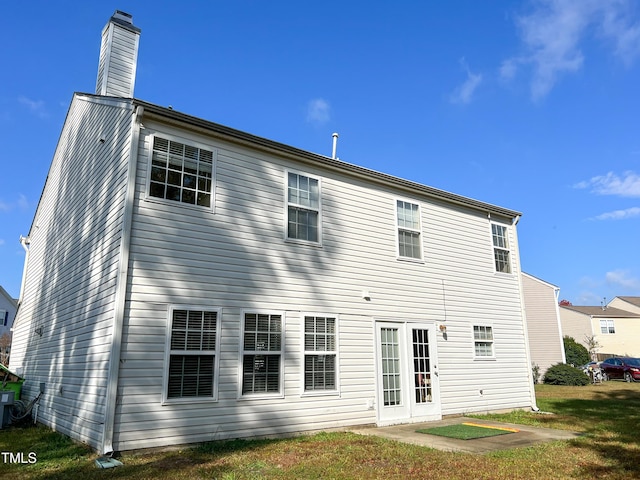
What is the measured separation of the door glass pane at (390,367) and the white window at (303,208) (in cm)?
280

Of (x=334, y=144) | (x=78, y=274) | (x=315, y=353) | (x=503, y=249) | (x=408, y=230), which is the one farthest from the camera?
(x=503, y=249)

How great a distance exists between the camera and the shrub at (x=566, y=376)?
22.2m

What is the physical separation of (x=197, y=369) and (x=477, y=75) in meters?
11.6

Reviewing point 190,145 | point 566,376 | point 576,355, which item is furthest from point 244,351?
point 576,355

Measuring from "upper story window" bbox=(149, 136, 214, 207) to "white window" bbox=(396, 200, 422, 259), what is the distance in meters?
5.01

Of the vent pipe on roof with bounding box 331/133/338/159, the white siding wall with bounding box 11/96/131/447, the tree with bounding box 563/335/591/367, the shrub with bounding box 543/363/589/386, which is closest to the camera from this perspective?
the white siding wall with bounding box 11/96/131/447

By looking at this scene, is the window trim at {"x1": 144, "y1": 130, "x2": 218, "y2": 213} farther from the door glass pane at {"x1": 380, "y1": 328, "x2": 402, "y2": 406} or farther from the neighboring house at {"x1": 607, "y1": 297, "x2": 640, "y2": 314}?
the neighboring house at {"x1": 607, "y1": 297, "x2": 640, "y2": 314}

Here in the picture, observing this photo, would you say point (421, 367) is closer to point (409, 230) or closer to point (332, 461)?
point (409, 230)

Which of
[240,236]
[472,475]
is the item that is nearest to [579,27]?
[240,236]

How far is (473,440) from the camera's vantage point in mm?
7516

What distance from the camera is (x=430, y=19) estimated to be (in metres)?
12.2

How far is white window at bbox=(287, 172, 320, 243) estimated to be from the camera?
8.95 m

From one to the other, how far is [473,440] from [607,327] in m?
40.2

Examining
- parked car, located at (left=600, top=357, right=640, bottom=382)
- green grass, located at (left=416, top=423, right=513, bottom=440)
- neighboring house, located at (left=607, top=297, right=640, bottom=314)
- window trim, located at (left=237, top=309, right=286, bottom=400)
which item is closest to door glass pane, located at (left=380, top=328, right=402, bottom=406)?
green grass, located at (left=416, top=423, right=513, bottom=440)
